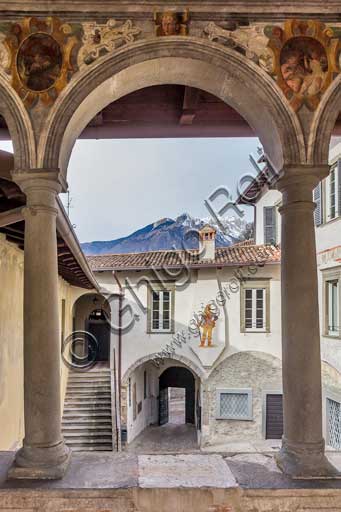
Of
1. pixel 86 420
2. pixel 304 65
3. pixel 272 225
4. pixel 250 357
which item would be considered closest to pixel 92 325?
pixel 250 357

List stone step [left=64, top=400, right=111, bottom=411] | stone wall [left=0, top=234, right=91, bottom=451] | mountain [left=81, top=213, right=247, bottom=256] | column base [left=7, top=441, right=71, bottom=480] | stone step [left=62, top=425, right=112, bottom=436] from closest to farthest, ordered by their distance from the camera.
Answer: column base [left=7, top=441, right=71, bottom=480], stone wall [left=0, top=234, right=91, bottom=451], stone step [left=62, top=425, right=112, bottom=436], stone step [left=64, top=400, right=111, bottom=411], mountain [left=81, top=213, right=247, bottom=256]

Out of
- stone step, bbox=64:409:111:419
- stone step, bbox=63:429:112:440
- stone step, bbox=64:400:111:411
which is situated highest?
stone step, bbox=64:400:111:411

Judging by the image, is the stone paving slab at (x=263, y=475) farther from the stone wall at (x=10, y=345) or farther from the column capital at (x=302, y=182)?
the stone wall at (x=10, y=345)

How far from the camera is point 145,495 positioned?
2715mm

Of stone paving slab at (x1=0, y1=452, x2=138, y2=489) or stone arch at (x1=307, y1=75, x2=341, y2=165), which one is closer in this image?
stone paving slab at (x1=0, y1=452, x2=138, y2=489)

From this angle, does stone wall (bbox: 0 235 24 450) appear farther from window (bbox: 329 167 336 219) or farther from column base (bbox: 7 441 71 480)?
window (bbox: 329 167 336 219)

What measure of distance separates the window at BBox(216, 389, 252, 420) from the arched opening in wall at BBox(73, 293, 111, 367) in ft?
17.6

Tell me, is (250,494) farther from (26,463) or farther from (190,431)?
(190,431)

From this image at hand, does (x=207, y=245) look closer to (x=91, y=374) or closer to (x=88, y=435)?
(x=91, y=374)

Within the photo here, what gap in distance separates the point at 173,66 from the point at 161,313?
13179 millimetres

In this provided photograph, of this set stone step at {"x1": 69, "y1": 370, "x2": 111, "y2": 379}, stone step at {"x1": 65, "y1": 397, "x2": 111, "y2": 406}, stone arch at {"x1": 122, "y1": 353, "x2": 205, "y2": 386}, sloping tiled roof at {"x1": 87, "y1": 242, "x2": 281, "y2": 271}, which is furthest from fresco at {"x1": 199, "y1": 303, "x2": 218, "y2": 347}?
stone step at {"x1": 65, "y1": 397, "x2": 111, "y2": 406}

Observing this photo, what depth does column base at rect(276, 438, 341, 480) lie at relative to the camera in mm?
2891

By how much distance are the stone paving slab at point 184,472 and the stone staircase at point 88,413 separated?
26.3 feet

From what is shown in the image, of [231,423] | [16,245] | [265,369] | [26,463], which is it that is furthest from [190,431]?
[26,463]
